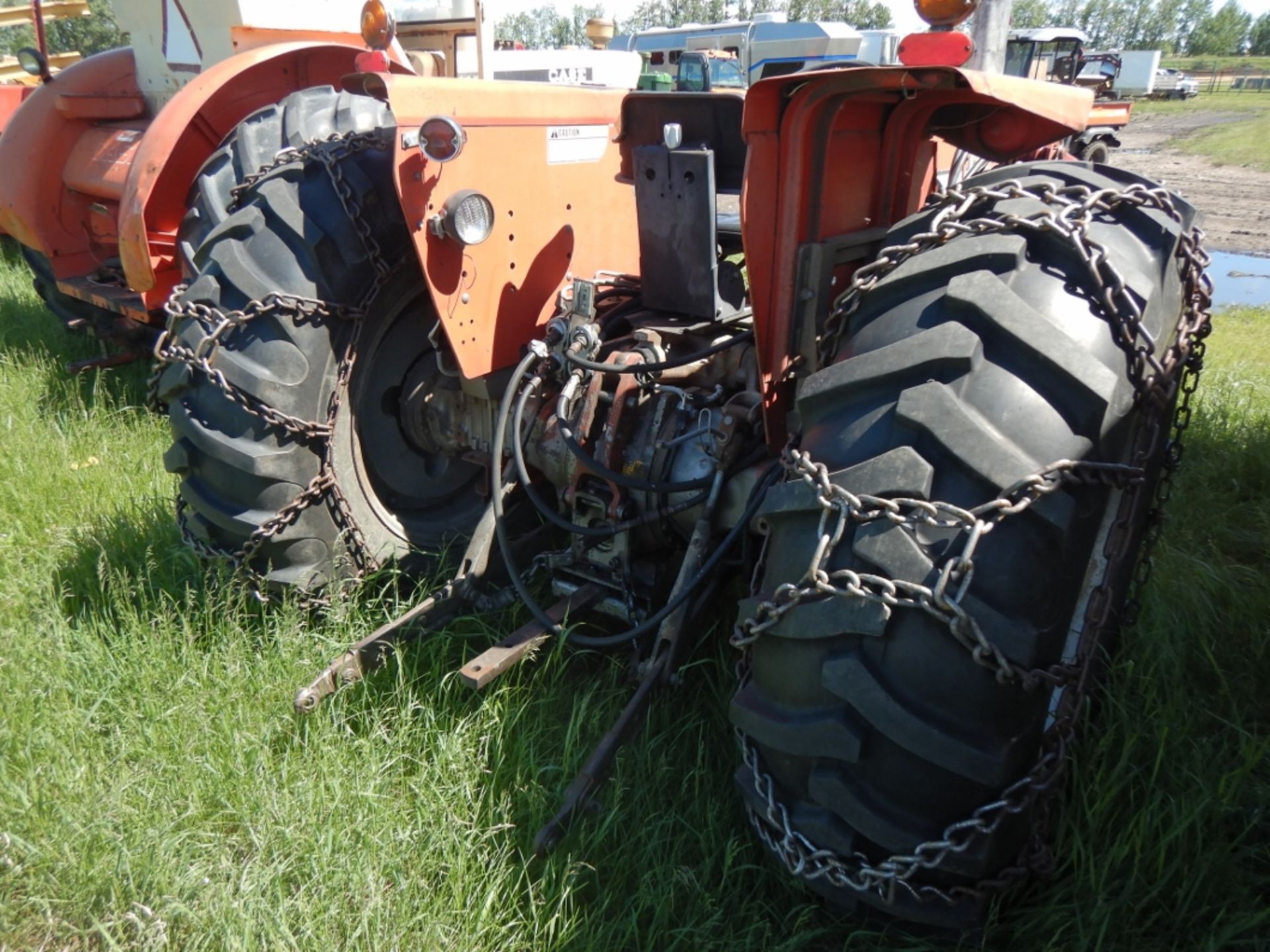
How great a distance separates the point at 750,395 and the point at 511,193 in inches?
36.1

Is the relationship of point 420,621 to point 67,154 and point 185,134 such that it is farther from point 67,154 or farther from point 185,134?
point 67,154

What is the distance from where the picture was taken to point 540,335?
284 cm

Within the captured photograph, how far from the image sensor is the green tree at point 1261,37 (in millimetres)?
72062

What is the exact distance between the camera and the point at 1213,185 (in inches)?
662

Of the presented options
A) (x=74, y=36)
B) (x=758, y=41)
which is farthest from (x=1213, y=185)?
(x=74, y=36)

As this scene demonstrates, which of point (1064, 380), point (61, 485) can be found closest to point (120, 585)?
point (61, 485)

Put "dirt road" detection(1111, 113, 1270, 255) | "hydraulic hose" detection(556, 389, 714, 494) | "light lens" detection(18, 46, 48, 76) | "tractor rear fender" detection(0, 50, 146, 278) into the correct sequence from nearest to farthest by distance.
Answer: "hydraulic hose" detection(556, 389, 714, 494), "tractor rear fender" detection(0, 50, 146, 278), "light lens" detection(18, 46, 48, 76), "dirt road" detection(1111, 113, 1270, 255)

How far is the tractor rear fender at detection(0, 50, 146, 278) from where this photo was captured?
5090 mm

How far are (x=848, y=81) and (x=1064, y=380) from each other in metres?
0.71

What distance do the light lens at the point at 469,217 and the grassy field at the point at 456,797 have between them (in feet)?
3.66

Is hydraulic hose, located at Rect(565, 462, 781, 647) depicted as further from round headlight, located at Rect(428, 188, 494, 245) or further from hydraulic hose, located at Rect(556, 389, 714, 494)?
round headlight, located at Rect(428, 188, 494, 245)

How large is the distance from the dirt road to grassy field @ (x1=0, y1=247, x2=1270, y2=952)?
7.93 m

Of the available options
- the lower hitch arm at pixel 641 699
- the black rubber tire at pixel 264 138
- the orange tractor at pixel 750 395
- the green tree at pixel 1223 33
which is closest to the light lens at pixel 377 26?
the orange tractor at pixel 750 395

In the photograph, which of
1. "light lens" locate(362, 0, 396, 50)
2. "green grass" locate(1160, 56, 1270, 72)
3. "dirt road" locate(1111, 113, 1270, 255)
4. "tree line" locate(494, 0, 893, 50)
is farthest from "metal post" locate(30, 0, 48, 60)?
"green grass" locate(1160, 56, 1270, 72)
